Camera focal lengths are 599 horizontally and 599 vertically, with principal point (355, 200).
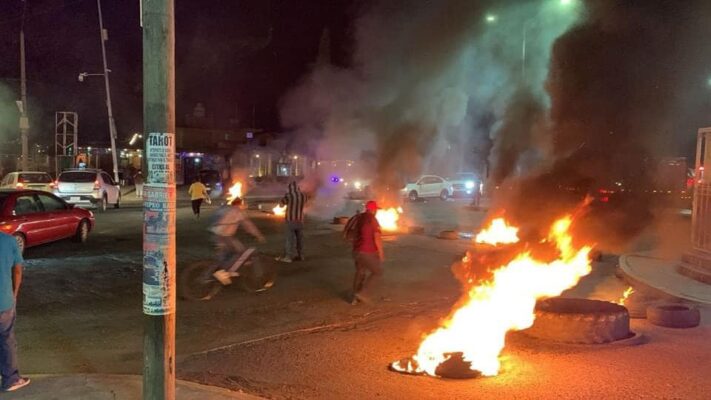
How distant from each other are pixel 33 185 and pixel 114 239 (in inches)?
360

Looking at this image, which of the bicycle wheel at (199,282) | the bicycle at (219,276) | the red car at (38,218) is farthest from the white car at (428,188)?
the bicycle wheel at (199,282)

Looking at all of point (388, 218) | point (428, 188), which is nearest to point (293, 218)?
point (388, 218)

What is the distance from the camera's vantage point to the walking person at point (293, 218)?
10.6 metres

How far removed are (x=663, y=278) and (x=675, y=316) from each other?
3.17m

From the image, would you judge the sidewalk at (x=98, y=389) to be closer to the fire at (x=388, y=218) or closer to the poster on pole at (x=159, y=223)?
the poster on pole at (x=159, y=223)

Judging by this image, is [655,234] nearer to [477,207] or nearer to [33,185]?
[477,207]

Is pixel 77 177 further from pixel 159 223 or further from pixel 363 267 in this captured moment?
pixel 159 223

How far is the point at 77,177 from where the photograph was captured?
20875 millimetres

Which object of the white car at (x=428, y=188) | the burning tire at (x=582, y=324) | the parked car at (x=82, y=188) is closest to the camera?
the burning tire at (x=582, y=324)

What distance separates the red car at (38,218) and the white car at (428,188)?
1748cm

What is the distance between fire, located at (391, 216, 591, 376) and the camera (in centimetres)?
541

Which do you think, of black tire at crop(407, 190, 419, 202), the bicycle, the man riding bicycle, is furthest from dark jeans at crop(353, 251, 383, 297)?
black tire at crop(407, 190, 419, 202)

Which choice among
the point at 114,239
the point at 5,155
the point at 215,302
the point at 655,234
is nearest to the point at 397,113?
the point at 655,234

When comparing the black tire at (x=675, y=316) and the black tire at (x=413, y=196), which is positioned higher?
the black tire at (x=413, y=196)
